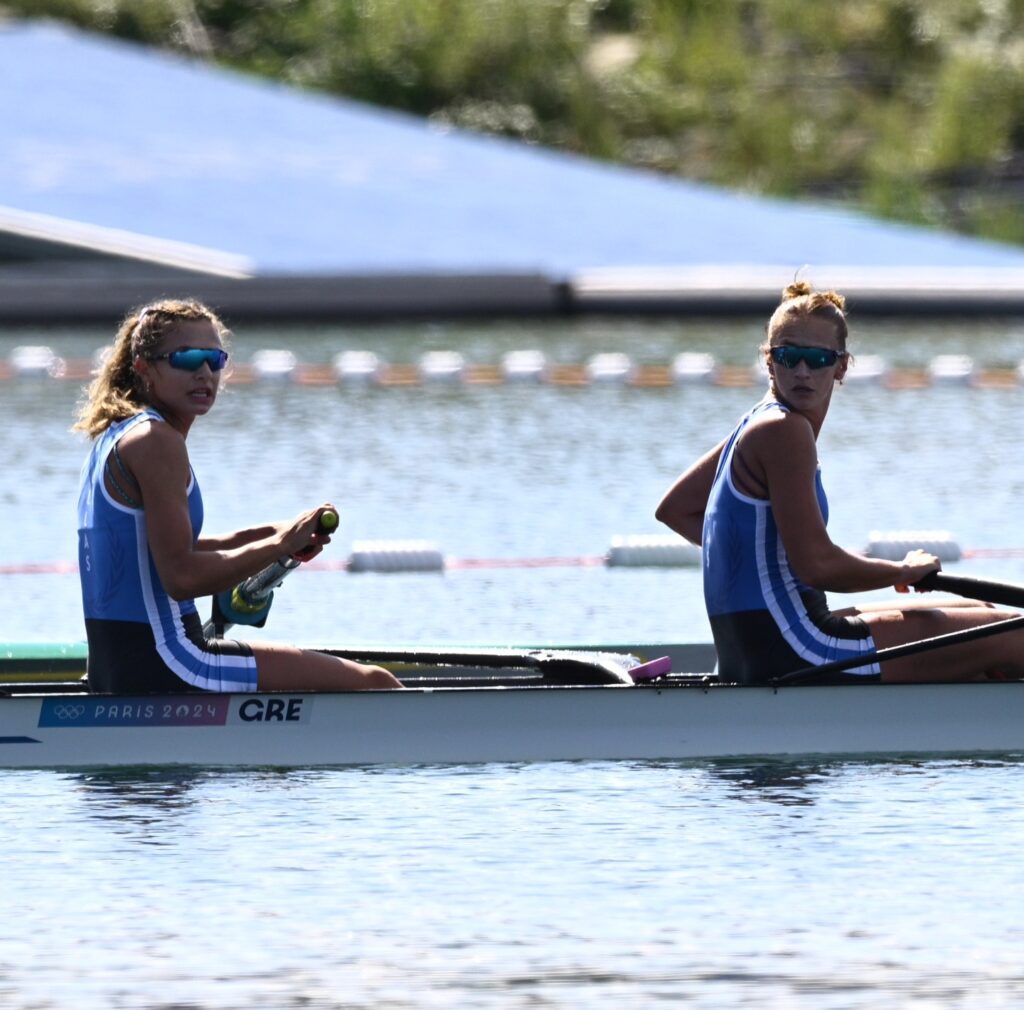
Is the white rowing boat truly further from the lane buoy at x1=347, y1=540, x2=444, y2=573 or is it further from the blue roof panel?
the blue roof panel

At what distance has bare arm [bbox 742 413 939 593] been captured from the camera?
750cm

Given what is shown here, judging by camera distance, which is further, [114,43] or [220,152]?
[114,43]

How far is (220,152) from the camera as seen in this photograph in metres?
31.3

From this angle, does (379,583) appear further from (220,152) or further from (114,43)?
(114,43)

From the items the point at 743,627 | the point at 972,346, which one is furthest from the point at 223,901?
the point at 972,346

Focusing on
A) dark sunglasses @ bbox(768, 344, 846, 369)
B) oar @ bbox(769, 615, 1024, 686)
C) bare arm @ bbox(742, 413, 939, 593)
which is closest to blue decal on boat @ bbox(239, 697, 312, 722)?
oar @ bbox(769, 615, 1024, 686)

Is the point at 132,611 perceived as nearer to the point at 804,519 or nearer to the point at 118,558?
the point at 118,558

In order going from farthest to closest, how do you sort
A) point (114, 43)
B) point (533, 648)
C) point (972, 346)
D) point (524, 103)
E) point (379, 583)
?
point (524, 103) < point (114, 43) < point (972, 346) < point (379, 583) < point (533, 648)

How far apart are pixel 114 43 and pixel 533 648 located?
2834 cm

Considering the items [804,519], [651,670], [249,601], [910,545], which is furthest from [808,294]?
[910,545]

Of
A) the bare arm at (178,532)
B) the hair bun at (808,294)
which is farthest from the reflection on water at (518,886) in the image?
the hair bun at (808,294)

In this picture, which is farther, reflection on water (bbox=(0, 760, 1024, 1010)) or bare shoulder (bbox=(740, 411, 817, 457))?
bare shoulder (bbox=(740, 411, 817, 457))

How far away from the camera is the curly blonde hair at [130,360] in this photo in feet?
24.1

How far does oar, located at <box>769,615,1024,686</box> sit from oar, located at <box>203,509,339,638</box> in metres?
1.46
